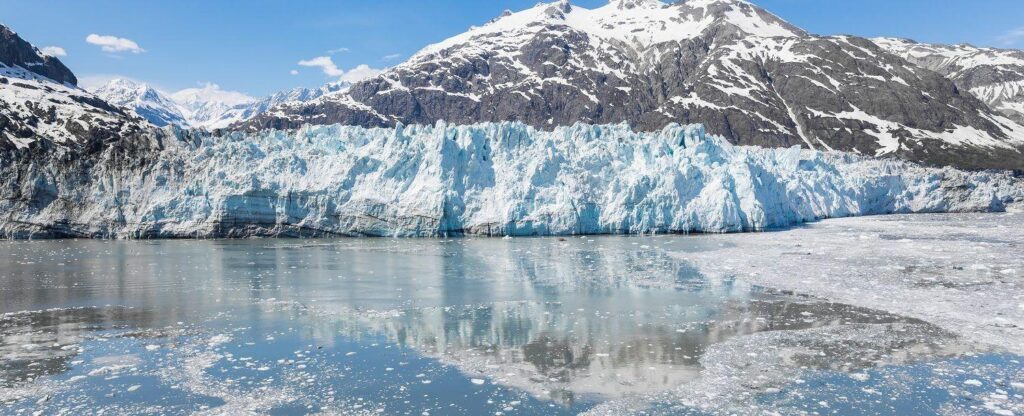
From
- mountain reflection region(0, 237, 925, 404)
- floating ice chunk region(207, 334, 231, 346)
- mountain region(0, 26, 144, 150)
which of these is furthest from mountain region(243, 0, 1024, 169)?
floating ice chunk region(207, 334, 231, 346)

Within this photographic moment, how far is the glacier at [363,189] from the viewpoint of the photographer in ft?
97.2

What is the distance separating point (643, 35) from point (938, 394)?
173 meters

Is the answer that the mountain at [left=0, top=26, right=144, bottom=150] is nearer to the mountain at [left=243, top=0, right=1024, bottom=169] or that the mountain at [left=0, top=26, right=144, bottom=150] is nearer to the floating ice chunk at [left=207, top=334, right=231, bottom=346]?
the mountain at [left=243, top=0, right=1024, bottom=169]

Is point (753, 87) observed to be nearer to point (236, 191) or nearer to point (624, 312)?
point (236, 191)

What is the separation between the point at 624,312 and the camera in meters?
12.3

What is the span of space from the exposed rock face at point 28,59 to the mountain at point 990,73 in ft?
629

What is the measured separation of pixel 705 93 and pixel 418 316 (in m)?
127

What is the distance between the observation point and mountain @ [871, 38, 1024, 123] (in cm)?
16725

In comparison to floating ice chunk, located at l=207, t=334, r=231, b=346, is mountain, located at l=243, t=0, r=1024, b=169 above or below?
above

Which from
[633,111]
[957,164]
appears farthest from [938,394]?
[633,111]

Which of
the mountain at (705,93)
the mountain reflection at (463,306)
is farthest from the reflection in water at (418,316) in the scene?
the mountain at (705,93)

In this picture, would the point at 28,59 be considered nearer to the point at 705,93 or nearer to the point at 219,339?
the point at 705,93

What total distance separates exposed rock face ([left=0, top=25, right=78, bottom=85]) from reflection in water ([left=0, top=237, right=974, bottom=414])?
4177 inches

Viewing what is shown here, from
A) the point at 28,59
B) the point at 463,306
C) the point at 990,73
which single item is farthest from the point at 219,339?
the point at 990,73
